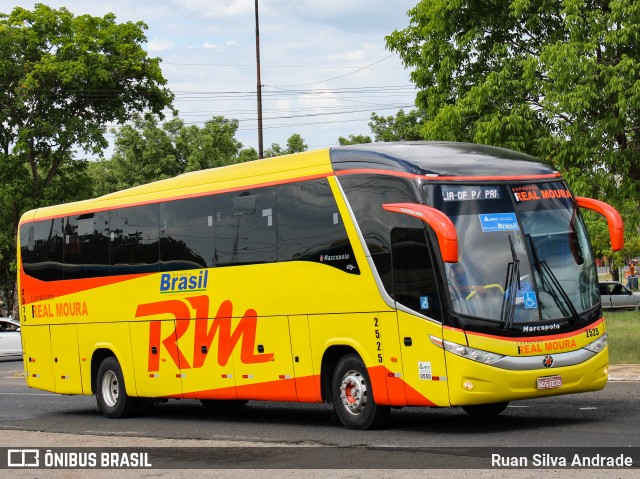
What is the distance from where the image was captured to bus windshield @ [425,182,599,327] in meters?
13.4

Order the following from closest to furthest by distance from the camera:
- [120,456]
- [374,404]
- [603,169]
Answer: [120,456], [374,404], [603,169]

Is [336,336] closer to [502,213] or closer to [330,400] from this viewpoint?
[330,400]

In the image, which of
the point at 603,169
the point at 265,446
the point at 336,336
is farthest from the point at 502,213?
the point at 603,169

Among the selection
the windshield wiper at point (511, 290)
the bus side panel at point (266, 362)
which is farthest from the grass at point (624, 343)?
the windshield wiper at point (511, 290)

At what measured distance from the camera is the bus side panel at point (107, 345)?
1930 cm

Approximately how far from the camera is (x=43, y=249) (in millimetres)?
21594

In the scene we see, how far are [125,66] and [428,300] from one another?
38049 mm

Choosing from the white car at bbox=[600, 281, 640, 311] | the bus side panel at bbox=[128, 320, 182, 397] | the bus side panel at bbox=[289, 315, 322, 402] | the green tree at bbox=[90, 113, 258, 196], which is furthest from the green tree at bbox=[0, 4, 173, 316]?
the bus side panel at bbox=[289, 315, 322, 402]

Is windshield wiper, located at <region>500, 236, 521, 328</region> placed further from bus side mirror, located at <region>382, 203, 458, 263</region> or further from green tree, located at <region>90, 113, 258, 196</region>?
green tree, located at <region>90, 113, 258, 196</region>

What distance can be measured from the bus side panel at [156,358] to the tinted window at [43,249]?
109 inches

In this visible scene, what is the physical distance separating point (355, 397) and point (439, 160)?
10.1ft

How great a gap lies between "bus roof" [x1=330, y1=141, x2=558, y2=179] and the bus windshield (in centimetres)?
21

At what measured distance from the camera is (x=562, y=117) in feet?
94.4

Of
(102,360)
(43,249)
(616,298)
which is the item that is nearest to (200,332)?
(102,360)
